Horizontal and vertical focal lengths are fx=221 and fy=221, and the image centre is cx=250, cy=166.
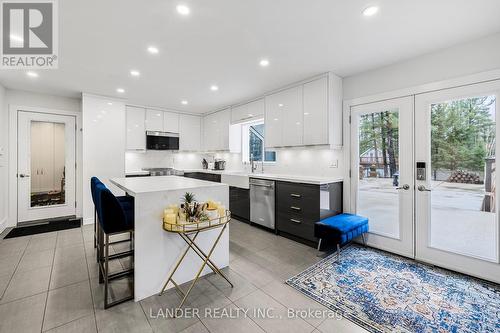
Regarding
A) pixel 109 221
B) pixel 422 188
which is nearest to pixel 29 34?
pixel 109 221

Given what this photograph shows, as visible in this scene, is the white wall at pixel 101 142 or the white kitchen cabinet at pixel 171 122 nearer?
the white wall at pixel 101 142

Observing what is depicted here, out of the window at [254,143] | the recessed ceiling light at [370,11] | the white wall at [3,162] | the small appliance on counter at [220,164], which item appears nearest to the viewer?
the recessed ceiling light at [370,11]

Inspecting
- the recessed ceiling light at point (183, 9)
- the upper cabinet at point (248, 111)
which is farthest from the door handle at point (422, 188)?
the recessed ceiling light at point (183, 9)

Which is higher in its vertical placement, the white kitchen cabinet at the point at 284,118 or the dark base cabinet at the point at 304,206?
the white kitchen cabinet at the point at 284,118

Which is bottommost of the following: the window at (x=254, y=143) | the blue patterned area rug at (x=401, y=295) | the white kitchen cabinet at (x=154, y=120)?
the blue patterned area rug at (x=401, y=295)

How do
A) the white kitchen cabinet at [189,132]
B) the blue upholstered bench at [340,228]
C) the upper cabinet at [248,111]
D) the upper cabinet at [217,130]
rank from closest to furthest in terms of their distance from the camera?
the blue upholstered bench at [340,228] → the upper cabinet at [248,111] → the upper cabinet at [217,130] → the white kitchen cabinet at [189,132]

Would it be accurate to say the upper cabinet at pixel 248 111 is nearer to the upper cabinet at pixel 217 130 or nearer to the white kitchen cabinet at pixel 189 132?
the upper cabinet at pixel 217 130

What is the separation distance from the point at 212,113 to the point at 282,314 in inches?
200

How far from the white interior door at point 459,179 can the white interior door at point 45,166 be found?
20.6ft

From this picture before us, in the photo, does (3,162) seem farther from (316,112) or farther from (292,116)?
(316,112)

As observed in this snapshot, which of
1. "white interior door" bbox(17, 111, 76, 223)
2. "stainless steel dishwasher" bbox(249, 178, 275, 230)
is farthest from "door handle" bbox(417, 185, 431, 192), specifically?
"white interior door" bbox(17, 111, 76, 223)

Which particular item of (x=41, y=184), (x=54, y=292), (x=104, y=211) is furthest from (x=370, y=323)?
(x=41, y=184)

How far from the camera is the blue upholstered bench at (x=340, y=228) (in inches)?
107

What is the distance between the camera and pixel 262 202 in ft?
13.0
